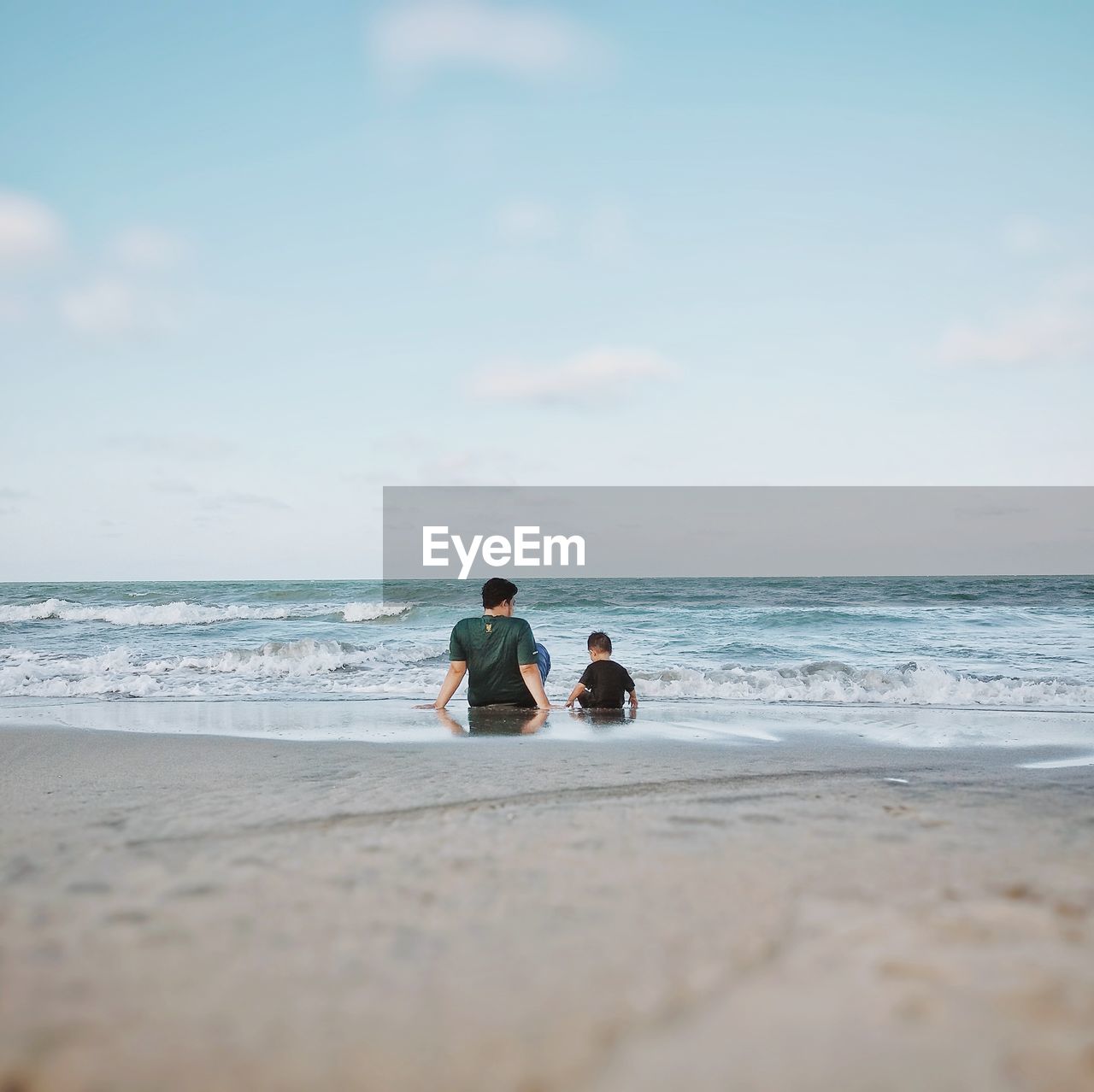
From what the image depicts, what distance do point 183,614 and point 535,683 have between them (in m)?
26.0

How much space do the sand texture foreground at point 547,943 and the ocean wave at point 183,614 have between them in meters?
26.5

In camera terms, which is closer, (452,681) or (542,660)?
(452,681)

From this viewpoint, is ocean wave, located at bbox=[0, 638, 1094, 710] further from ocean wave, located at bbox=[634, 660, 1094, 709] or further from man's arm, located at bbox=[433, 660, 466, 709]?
man's arm, located at bbox=[433, 660, 466, 709]

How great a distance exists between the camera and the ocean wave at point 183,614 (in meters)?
28.9

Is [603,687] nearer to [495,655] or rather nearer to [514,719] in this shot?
[495,655]

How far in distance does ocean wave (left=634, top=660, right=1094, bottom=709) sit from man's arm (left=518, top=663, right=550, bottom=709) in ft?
12.6

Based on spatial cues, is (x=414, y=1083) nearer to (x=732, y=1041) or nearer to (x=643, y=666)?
(x=732, y=1041)

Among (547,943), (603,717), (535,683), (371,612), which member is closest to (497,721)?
(535,683)

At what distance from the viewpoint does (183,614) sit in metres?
29.8

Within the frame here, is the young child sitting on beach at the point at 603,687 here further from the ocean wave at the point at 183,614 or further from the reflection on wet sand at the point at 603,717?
the ocean wave at the point at 183,614

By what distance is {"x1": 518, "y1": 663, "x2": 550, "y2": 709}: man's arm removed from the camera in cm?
741

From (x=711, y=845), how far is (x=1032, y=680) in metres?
12.1

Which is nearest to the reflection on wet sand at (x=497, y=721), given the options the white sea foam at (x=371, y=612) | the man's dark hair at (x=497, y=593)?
the man's dark hair at (x=497, y=593)

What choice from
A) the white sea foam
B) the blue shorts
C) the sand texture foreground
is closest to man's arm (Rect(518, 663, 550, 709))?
the blue shorts
